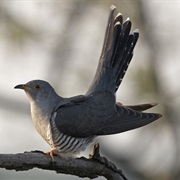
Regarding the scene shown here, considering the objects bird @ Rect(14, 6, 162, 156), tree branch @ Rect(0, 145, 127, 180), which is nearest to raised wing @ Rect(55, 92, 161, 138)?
bird @ Rect(14, 6, 162, 156)

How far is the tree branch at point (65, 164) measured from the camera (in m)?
3.64

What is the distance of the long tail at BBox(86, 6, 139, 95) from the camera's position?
550cm

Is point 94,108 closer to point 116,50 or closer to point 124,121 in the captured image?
point 124,121

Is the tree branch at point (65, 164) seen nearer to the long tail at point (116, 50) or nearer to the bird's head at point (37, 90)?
the bird's head at point (37, 90)

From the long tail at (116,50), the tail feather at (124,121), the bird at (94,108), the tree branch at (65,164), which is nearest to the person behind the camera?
the tree branch at (65,164)

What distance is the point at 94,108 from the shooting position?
204 inches

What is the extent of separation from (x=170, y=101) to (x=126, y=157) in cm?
116

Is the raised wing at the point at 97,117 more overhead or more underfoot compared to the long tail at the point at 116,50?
more underfoot

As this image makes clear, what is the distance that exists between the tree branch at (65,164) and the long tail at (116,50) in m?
1.44

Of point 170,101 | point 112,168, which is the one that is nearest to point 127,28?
point 112,168

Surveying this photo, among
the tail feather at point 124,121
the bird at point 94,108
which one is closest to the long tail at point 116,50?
the bird at point 94,108

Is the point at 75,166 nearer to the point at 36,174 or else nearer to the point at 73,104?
the point at 73,104

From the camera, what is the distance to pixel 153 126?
9867mm

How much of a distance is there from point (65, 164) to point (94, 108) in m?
1.26
